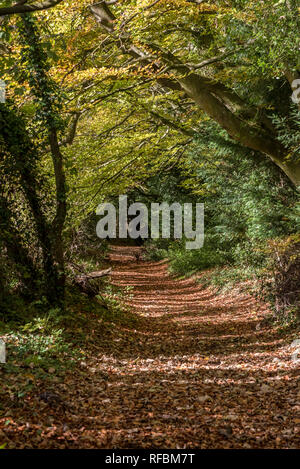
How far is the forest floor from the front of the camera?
3.85 meters

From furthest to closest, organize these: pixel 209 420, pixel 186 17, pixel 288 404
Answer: pixel 186 17, pixel 288 404, pixel 209 420

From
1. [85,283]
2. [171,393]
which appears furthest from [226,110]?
[171,393]

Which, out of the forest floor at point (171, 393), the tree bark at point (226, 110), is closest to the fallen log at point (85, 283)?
the forest floor at point (171, 393)

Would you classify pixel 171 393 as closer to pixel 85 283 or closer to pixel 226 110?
pixel 85 283

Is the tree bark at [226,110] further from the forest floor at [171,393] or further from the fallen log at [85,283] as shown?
the fallen log at [85,283]

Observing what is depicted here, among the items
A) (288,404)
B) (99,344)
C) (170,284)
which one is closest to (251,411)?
(288,404)

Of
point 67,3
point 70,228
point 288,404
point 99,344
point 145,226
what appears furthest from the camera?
point 145,226

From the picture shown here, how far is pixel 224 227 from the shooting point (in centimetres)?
1474

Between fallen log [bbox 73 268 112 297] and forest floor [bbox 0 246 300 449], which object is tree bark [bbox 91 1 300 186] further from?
fallen log [bbox 73 268 112 297]

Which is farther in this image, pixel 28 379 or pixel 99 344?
pixel 99 344

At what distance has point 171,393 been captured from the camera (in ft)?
17.4

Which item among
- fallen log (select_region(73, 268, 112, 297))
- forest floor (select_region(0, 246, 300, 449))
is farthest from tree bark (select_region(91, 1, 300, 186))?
fallen log (select_region(73, 268, 112, 297))
